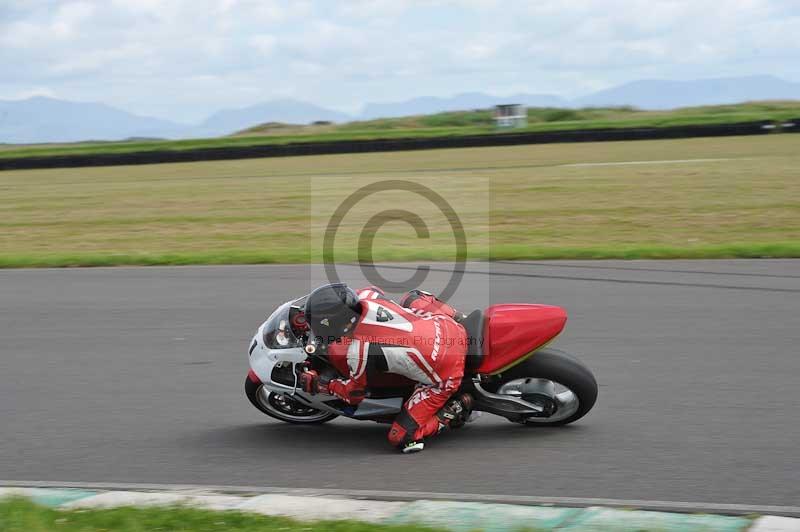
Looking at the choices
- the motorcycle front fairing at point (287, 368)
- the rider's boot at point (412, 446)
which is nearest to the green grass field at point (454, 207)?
the motorcycle front fairing at point (287, 368)

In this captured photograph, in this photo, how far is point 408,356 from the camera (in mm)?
5535

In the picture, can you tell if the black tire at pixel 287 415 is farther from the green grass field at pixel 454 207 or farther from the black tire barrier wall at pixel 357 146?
the black tire barrier wall at pixel 357 146

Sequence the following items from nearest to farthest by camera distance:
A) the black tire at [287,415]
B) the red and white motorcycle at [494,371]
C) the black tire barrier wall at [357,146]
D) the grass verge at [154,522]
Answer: the grass verge at [154,522] < the red and white motorcycle at [494,371] < the black tire at [287,415] < the black tire barrier wall at [357,146]

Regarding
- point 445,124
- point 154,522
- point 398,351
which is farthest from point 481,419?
point 445,124

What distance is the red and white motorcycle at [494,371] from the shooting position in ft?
18.5

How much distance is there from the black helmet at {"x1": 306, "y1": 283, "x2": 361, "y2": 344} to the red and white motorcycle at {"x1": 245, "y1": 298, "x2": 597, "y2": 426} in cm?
25

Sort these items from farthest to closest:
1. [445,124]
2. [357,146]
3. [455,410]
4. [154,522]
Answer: [445,124], [357,146], [455,410], [154,522]

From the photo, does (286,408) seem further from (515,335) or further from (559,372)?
(559,372)

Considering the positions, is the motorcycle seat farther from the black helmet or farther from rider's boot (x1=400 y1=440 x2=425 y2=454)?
the black helmet

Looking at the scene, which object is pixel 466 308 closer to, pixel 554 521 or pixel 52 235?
pixel 554 521

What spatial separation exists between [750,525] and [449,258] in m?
8.76

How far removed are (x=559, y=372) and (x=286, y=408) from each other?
1.97 metres

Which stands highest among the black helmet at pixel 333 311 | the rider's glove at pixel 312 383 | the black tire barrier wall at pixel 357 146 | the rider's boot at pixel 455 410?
the black tire barrier wall at pixel 357 146

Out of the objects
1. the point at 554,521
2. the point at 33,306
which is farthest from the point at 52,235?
the point at 554,521
